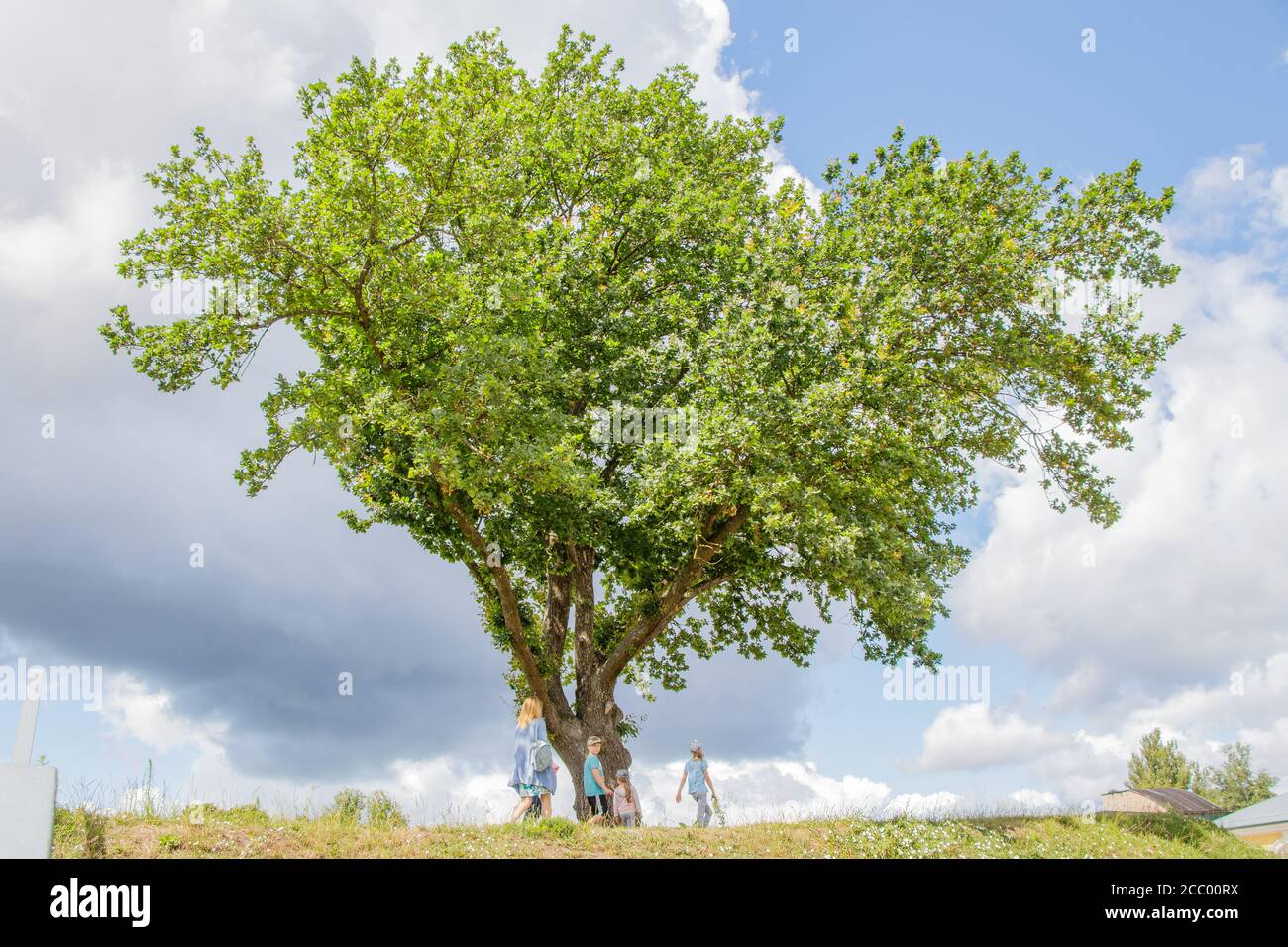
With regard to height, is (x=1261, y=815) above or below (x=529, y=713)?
below

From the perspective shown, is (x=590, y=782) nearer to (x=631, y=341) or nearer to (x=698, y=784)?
(x=698, y=784)

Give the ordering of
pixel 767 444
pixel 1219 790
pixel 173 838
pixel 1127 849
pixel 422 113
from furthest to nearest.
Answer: pixel 1219 790
pixel 422 113
pixel 767 444
pixel 1127 849
pixel 173 838

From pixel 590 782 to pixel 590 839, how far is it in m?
4.33

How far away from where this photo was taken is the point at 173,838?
480 inches

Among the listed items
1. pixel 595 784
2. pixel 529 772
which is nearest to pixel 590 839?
pixel 529 772

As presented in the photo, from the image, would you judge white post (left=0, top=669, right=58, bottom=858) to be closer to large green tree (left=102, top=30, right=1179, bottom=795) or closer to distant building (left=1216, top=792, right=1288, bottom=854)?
large green tree (left=102, top=30, right=1179, bottom=795)

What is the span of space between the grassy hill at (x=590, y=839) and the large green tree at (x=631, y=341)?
4459 millimetres

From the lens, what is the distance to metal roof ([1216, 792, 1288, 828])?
27.0 metres

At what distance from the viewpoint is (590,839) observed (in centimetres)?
1391

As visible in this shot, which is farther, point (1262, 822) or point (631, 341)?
point (1262, 822)

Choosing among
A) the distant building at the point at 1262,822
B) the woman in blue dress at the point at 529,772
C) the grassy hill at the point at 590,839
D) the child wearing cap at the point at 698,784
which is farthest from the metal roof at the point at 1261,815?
the woman in blue dress at the point at 529,772
